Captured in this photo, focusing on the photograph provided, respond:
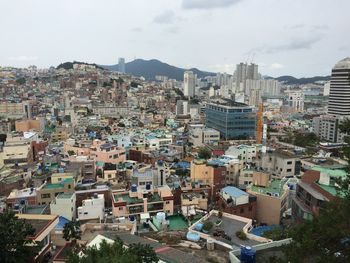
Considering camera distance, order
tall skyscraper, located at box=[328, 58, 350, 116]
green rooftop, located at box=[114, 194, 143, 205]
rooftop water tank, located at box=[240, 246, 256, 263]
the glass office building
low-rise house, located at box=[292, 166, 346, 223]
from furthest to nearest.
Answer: tall skyscraper, located at box=[328, 58, 350, 116] < the glass office building < green rooftop, located at box=[114, 194, 143, 205] < low-rise house, located at box=[292, 166, 346, 223] < rooftop water tank, located at box=[240, 246, 256, 263]

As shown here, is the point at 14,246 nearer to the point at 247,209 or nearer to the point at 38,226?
the point at 38,226

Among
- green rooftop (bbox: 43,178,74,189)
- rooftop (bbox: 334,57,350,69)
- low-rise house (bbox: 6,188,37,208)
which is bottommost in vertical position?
low-rise house (bbox: 6,188,37,208)

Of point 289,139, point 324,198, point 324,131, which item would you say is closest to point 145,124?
point 289,139

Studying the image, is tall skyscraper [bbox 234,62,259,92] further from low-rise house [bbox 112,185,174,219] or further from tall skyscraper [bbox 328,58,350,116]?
low-rise house [bbox 112,185,174,219]

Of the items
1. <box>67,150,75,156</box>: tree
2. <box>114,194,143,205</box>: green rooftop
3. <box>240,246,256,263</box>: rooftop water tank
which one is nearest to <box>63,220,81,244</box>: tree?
<box>114,194,143,205</box>: green rooftop

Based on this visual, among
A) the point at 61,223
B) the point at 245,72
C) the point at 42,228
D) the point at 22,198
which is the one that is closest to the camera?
the point at 42,228

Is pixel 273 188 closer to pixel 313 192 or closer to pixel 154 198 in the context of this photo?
pixel 313 192

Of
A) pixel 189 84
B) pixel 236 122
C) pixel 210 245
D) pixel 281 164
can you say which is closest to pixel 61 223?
pixel 210 245

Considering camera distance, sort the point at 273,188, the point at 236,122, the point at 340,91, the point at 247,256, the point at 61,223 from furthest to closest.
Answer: the point at 340,91 < the point at 236,122 < the point at 273,188 < the point at 61,223 < the point at 247,256

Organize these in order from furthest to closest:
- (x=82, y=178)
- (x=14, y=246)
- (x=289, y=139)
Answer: (x=289, y=139)
(x=82, y=178)
(x=14, y=246)
